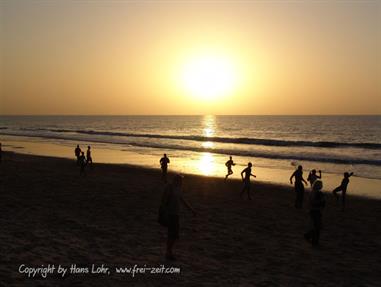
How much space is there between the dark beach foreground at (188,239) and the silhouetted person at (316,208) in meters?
0.35

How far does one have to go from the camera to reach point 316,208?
10008 millimetres

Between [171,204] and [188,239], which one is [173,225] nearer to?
[171,204]

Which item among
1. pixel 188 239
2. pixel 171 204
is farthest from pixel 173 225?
pixel 188 239

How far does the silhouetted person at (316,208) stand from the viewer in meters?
9.93

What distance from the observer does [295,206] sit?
15.3 metres

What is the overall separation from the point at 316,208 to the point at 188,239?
3.08 meters

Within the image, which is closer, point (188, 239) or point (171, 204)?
point (171, 204)

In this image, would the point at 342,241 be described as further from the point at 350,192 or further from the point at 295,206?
the point at 350,192

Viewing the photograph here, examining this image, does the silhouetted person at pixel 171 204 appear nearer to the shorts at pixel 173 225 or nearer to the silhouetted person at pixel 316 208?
the shorts at pixel 173 225

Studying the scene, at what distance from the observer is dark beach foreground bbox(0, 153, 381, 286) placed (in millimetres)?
7742

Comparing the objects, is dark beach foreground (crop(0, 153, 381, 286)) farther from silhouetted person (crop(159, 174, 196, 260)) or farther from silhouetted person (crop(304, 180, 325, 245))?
silhouetted person (crop(159, 174, 196, 260))

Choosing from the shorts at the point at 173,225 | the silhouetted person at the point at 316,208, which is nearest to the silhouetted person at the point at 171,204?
the shorts at the point at 173,225

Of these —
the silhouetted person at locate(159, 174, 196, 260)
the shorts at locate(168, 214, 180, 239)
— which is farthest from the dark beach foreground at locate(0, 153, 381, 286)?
the silhouetted person at locate(159, 174, 196, 260)

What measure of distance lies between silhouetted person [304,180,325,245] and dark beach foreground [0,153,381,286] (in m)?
0.35
